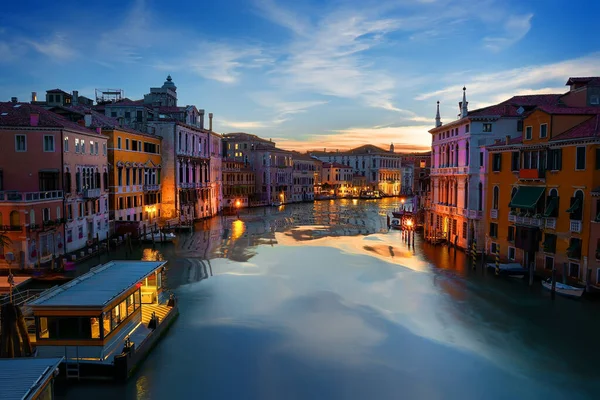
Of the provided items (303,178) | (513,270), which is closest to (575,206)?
(513,270)

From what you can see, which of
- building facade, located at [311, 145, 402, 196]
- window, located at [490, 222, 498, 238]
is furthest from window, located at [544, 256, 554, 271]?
building facade, located at [311, 145, 402, 196]

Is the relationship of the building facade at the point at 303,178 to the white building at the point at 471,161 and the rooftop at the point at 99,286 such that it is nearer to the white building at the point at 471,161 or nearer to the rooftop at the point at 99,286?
the white building at the point at 471,161

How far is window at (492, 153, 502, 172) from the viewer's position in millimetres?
26337

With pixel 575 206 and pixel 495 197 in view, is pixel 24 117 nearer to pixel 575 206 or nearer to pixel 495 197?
pixel 495 197

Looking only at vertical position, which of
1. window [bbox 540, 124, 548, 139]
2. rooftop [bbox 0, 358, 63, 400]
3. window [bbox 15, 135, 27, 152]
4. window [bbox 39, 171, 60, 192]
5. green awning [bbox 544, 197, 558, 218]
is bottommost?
rooftop [bbox 0, 358, 63, 400]

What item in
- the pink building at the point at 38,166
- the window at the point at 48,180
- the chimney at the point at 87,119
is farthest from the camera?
the chimney at the point at 87,119

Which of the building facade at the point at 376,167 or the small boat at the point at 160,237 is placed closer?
the small boat at the point at 160,237

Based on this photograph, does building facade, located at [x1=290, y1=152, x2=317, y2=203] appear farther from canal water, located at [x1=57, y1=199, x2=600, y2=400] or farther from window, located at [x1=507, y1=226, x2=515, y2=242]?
window, located at [x1=507, y1=226, x2=515, y2=242]

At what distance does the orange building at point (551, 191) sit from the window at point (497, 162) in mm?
165

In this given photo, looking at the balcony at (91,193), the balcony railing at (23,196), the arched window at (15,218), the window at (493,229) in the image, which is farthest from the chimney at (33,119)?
the window at (493,229)

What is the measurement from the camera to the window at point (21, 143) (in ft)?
84.0

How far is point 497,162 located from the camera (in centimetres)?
2661

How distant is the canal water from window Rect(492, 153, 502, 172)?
5.34 meters

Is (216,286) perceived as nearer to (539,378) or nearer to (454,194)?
(539,378)
